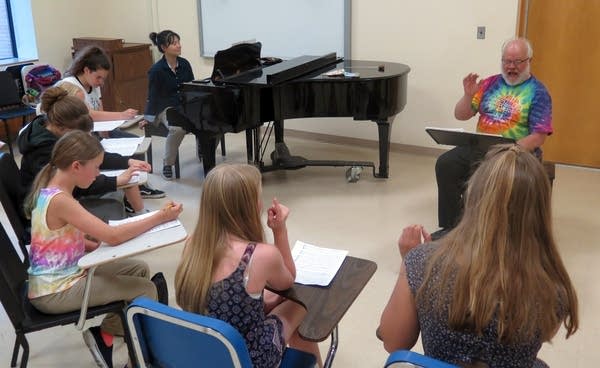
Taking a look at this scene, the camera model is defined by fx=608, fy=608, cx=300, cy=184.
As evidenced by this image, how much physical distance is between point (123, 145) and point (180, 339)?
2170mm

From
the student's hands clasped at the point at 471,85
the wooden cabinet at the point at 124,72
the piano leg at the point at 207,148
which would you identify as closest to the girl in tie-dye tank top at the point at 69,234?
the piano leg at the point at 207,148

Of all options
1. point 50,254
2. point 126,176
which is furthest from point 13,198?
point 50,254

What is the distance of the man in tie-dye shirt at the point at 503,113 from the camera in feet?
11.6

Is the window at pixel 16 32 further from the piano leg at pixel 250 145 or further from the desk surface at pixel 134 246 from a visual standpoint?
the desk surface at pixel 134 246

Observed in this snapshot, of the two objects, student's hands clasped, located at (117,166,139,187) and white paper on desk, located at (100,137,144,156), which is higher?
white paper on desk, located at (100,137,144,156)

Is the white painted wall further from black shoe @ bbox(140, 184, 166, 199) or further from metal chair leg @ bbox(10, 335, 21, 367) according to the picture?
metal chair leg @ bbox(10, 335, 21, 367)

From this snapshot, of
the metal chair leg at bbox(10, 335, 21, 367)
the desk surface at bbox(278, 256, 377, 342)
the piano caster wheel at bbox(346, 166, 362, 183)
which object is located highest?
the desk surface at bbox(278, 256, 377, 342)

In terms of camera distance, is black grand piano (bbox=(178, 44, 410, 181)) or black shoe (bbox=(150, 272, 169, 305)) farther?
black grand piano (bbox=(178, 44, 410, 181))

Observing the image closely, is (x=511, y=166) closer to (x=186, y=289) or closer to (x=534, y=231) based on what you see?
(x=534, y=231)

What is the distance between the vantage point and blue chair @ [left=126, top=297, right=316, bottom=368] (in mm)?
1428

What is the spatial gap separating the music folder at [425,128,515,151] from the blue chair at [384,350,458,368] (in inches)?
89.2

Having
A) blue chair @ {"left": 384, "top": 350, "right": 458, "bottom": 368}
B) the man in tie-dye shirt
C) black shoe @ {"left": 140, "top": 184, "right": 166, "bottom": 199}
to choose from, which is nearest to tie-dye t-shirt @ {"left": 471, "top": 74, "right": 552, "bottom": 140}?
the man in tie-dye shirt

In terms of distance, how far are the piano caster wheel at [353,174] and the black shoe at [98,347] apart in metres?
2.81

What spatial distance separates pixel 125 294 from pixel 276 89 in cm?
245
